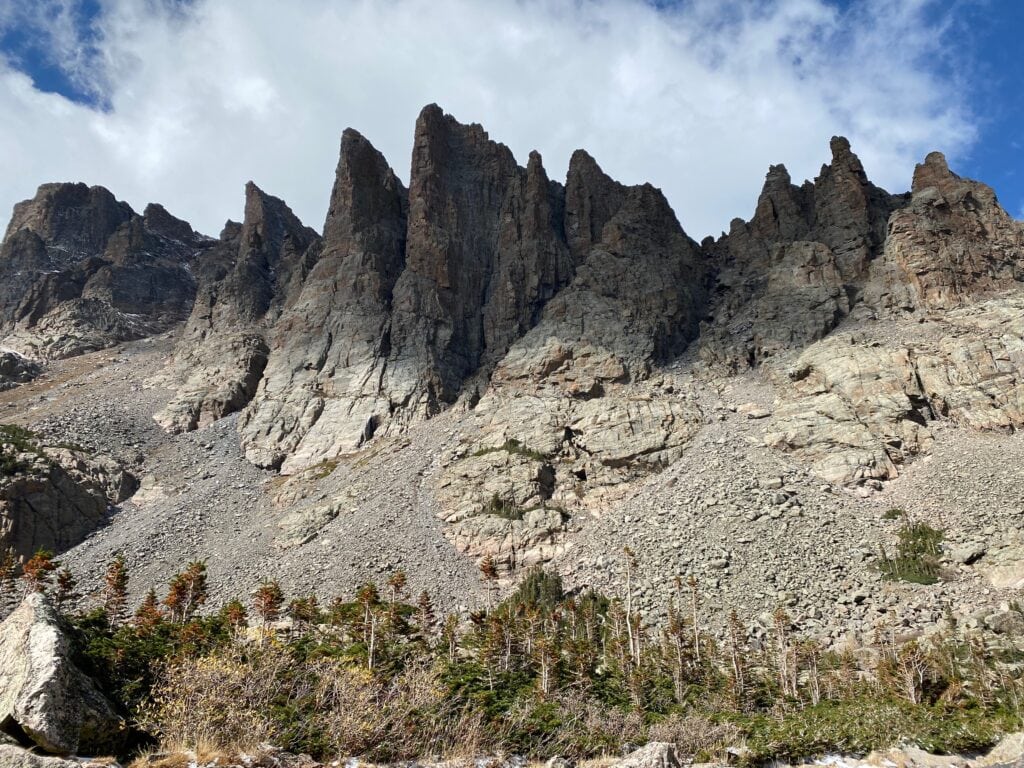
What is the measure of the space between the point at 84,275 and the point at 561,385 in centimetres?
13777

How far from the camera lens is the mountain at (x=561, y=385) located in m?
66.5

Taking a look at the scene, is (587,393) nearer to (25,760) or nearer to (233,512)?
(233,512)

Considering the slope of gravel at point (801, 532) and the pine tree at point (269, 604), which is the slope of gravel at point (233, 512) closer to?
the pine tree at point (269, 604)

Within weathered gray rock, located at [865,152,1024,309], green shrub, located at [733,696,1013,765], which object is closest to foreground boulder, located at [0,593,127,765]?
green shrub, located at [733,696,1013,765]

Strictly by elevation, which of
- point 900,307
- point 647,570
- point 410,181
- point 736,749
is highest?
point 410,181

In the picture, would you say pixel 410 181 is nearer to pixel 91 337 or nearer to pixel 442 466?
pixel 442 466

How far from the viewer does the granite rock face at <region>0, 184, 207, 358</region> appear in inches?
5827

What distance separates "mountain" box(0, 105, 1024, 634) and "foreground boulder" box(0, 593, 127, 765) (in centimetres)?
5401

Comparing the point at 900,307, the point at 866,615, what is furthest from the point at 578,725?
the point at 900,307

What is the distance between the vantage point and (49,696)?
10.1m

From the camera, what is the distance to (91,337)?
5728 inches

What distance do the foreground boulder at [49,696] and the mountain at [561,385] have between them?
54007 millimetres

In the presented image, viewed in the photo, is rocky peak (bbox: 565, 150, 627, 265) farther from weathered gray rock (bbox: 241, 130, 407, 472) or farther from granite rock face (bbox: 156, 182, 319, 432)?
granite rock face (bbox: 156, 182, 319, 432)

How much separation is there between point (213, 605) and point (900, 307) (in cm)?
10081
